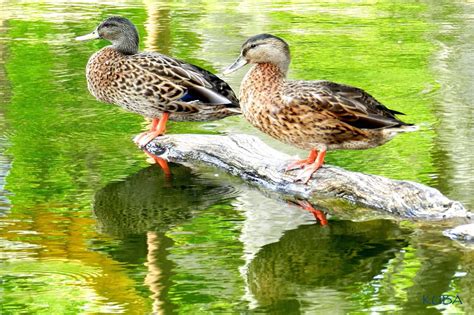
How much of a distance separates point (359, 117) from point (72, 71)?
5.72 metres

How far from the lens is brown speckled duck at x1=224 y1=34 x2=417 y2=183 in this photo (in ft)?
23.2

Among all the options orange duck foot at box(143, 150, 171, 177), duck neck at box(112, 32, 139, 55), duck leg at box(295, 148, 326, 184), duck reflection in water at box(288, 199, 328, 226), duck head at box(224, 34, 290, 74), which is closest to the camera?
duck reflection in water at box(288, 199, 328, 226)

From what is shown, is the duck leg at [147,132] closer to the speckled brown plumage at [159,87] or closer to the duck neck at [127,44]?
the speckled brown plumage at [159,87]

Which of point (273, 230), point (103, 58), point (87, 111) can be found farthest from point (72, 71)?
point (273, 230)

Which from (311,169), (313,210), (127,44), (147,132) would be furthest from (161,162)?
(313,210)

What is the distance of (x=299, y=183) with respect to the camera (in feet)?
24.3

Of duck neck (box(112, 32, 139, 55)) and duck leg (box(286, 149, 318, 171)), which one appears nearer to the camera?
duck leg (box(286, 149, 318, 171))

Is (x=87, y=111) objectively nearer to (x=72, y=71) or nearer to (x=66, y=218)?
(x=72, y=71)

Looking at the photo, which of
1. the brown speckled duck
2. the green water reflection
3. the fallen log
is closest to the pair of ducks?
the brown speckled duck

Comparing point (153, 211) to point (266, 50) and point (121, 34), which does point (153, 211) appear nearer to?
point (266, 50)

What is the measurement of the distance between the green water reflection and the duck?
43cm

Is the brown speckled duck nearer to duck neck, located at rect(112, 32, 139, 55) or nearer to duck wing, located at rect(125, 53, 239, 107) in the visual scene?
duck wing, located at rect(125, 53, 239, 107)

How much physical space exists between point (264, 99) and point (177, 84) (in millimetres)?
1282

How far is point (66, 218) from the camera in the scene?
275 inches
